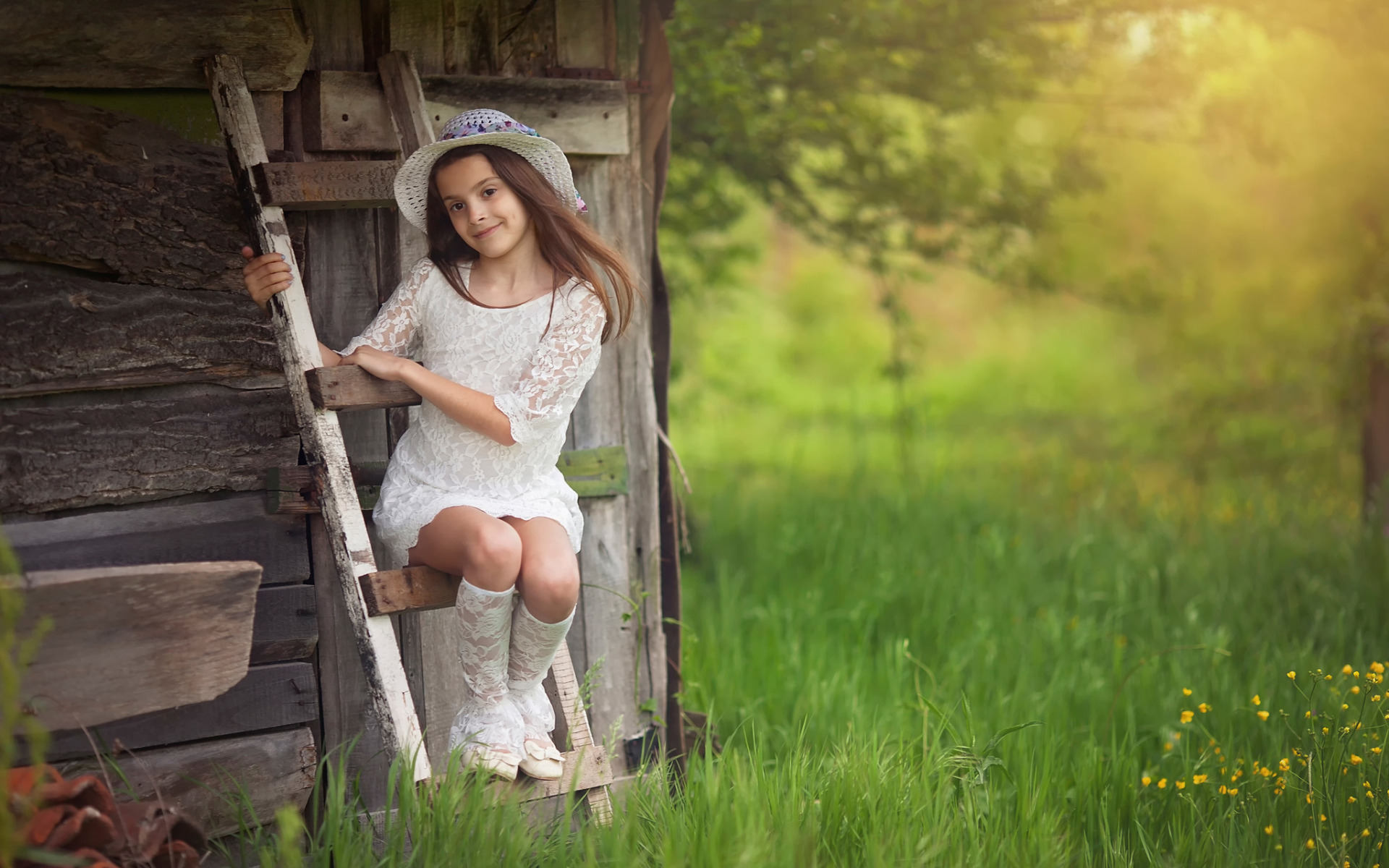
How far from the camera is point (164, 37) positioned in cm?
253

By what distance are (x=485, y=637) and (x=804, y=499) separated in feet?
12.7

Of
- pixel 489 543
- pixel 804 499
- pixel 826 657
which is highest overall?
pixel 489 543

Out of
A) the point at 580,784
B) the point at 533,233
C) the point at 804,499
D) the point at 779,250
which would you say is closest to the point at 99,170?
the point at 533,233

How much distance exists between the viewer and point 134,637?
209 cm

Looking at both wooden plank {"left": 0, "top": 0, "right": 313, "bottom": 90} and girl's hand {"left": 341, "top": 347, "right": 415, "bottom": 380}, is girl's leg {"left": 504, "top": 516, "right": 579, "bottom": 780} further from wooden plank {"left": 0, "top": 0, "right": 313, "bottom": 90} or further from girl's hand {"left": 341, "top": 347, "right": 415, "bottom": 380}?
wooden plank {"left": 0, "top": 0, "right": 313, "bottom": 90}

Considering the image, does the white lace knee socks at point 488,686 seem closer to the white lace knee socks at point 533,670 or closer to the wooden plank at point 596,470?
the white lace knee socks at point 533,670

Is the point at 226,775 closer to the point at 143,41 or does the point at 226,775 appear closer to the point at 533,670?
the point at 533,670

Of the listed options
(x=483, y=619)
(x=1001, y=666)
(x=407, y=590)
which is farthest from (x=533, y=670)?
(x=1001, y=666)

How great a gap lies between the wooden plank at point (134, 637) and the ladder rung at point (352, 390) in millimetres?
494

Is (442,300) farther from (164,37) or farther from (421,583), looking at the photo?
(164,37)

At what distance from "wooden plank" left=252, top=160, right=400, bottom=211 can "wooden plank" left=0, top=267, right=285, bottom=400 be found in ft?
0.95

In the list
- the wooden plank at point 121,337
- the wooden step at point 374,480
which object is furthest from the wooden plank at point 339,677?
the wooden plank at point 121,337

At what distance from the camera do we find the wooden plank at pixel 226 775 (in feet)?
8.48

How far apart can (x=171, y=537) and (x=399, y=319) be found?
76 cm
